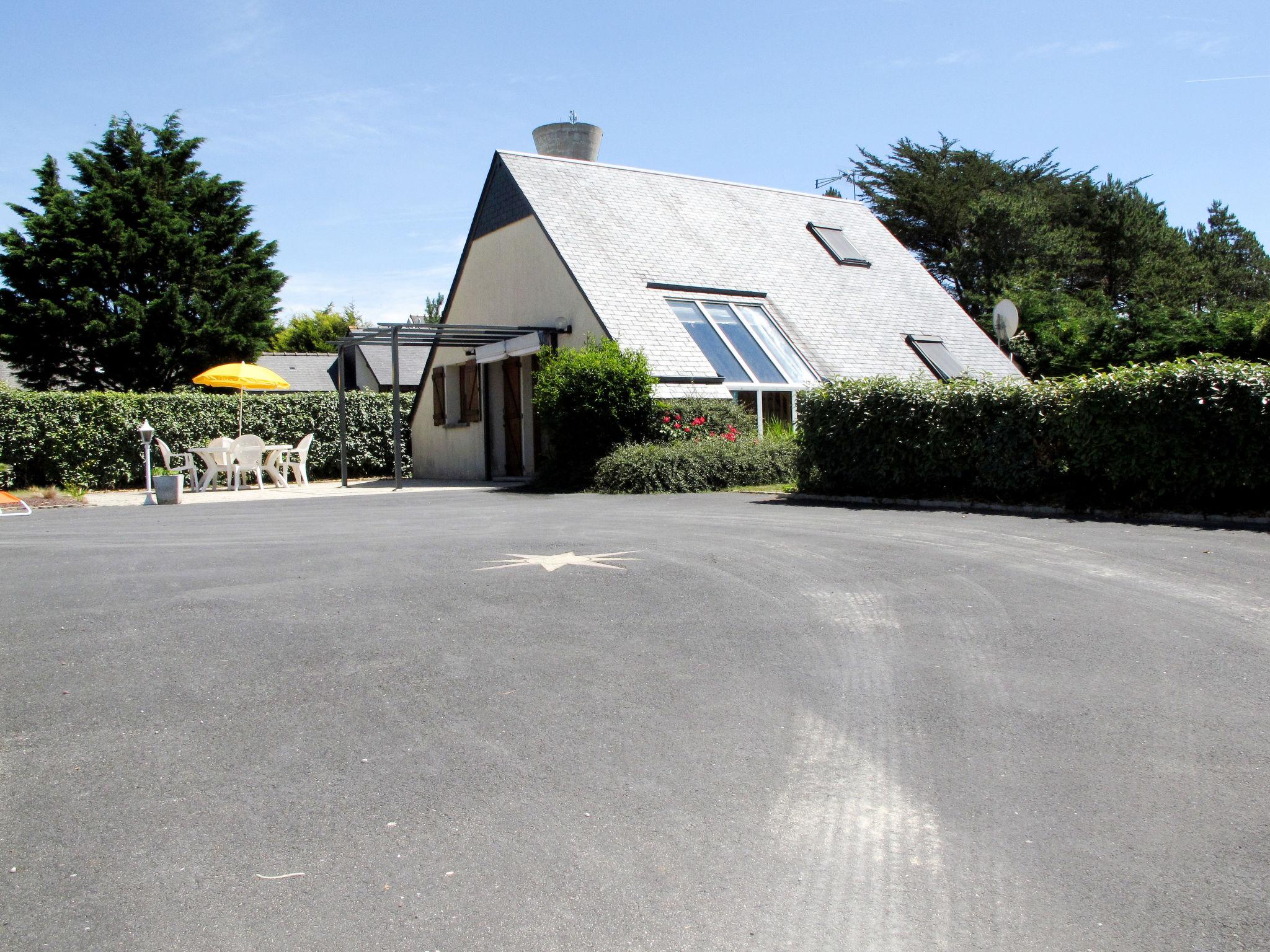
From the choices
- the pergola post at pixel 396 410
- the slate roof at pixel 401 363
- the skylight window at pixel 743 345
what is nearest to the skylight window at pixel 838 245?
the skylight window at pixel 743 345

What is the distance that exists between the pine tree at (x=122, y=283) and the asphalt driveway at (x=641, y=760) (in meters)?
27.7

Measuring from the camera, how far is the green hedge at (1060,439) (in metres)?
9.68

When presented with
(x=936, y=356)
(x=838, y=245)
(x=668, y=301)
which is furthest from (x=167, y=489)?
(x=838, y=245)

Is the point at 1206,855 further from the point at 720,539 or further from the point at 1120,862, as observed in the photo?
the point at 720,539

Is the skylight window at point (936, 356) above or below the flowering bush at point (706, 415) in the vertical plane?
above

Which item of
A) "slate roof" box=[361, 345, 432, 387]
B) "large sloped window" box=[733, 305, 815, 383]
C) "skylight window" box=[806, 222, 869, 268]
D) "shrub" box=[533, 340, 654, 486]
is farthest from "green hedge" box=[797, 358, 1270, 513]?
"slate roof" box=[361, 345, 432, 387]

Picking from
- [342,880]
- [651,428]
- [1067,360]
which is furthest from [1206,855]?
[1067,360]

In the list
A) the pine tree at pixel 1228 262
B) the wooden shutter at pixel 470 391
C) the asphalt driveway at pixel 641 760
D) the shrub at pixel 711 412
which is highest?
the pine tree at pixel 1228 262

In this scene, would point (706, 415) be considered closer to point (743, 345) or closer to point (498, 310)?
point (743, 345)

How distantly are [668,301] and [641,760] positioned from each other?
15902mm

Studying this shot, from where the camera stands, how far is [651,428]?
1641cm

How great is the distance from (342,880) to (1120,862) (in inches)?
88.3

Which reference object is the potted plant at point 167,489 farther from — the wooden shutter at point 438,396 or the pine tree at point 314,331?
the pine tree at point 314,331

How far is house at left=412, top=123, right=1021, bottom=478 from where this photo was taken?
60.0ft
